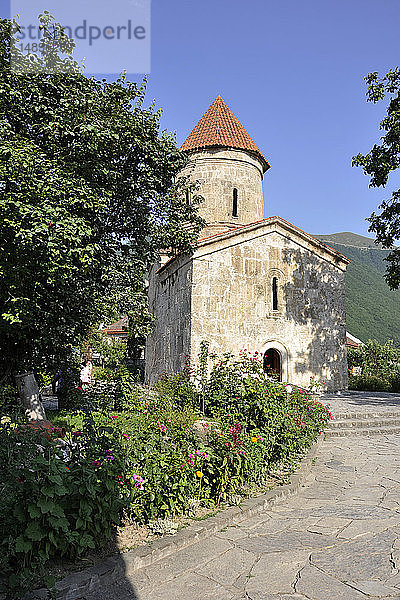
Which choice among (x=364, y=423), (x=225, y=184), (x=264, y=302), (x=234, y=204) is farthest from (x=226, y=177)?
(x=364, y=423)

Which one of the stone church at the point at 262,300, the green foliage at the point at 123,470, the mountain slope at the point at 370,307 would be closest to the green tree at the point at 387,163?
the stone church at the point at 262,300

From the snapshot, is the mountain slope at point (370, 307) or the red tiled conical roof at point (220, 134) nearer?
the red tiled conical roof at point (220, 134)

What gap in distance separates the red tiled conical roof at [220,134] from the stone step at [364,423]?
1543cm

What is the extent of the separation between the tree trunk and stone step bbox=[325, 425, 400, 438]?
700 centimetres

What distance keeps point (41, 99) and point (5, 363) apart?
604cm

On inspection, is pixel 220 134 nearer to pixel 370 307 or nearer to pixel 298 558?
pixel 298 558

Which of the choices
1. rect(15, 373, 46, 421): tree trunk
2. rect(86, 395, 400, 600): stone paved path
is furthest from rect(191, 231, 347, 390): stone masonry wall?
rect(86, 395, 400, 600): stone paved path

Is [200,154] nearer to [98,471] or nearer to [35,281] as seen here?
[35,281]

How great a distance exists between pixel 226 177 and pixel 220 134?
2.59 metres

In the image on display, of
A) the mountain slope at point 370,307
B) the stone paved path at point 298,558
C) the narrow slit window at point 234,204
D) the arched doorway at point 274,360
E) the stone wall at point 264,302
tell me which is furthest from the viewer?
the mountain slope at point 370,307

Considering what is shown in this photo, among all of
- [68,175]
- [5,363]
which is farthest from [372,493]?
[5,363]

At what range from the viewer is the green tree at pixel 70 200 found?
7.52 meters

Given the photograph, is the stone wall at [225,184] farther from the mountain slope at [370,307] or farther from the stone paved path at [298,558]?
the mountain slope at [370,307]

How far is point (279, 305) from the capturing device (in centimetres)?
1706
